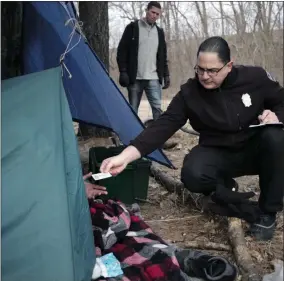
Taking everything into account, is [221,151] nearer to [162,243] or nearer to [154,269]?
[162,243]

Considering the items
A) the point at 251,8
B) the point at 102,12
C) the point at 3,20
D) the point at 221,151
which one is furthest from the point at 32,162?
the point at 251,8

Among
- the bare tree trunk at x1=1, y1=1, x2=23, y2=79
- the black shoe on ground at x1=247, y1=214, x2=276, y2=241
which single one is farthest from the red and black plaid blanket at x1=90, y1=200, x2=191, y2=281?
the bare tree trunk at x1=1, y1=1, x2=23, y2=79

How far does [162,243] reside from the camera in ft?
6.46

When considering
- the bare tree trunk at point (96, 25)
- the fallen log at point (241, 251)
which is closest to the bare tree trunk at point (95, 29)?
the bare tree trunk at point (96, 25)

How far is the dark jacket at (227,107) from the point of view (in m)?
2.14

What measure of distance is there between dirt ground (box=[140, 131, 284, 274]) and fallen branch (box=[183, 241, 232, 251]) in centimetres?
2

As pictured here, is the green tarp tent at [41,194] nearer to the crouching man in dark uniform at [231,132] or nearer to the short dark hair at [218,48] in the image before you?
the crouching man in dark uniform at [231,132]

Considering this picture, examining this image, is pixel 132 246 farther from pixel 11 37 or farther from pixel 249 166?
pixel 11 37

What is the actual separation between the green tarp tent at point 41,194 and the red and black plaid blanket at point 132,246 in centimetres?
19

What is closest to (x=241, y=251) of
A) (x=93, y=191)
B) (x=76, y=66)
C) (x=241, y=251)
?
(x=241, y=251)

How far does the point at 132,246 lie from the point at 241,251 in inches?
19.2

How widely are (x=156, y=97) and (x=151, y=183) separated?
1131 millimetres

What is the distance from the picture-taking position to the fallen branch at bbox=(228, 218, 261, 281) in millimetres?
1703

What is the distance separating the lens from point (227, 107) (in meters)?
2.13
